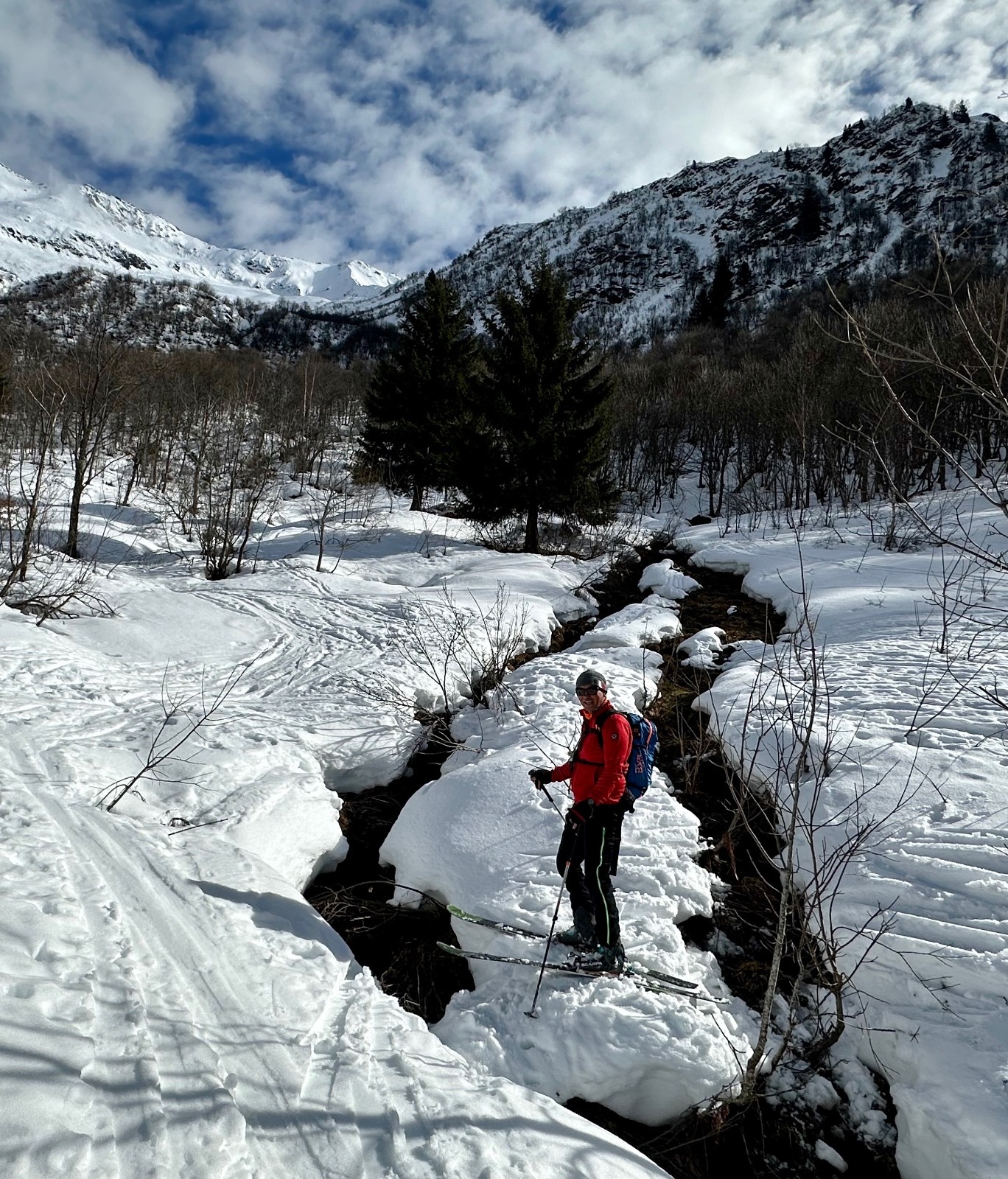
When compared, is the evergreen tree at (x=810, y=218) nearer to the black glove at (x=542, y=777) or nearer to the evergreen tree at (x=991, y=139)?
the evergreen tree at (x=991, y=139)

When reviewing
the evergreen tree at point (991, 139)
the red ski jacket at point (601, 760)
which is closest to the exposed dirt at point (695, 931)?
the red ski jacket at point (601, 760)

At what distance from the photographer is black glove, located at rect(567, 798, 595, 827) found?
390 centimetres

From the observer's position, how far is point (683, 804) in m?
5.99

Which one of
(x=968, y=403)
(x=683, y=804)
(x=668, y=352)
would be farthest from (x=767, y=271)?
(x=683, y=804)

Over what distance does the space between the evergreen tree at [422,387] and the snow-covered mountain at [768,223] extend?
170 feet

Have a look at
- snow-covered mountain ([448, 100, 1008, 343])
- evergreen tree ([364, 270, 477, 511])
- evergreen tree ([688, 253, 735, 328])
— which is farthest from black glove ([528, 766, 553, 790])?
snow-covered mountain ([448, 100, 1008, 343])

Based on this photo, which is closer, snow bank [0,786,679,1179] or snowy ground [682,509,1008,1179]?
snow bank [0,786,679,1179]

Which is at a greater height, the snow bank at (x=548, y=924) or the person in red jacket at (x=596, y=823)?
the person in red jacket at (x=596, y=823)

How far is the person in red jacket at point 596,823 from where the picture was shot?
3.88 m

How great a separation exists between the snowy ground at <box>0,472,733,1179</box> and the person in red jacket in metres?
0.33

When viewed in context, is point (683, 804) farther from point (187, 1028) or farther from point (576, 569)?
point (576, 569)

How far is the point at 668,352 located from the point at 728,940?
51.3m

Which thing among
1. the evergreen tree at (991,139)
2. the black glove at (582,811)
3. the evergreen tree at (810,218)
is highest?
the evergreen tree at (991,139)

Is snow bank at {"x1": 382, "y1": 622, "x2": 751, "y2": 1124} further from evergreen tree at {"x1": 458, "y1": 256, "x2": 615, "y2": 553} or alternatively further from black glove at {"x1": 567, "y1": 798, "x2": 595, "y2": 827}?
evergreen tree at {"x1": 458, "y1": 256, "x2": 615, "y2": 553}
